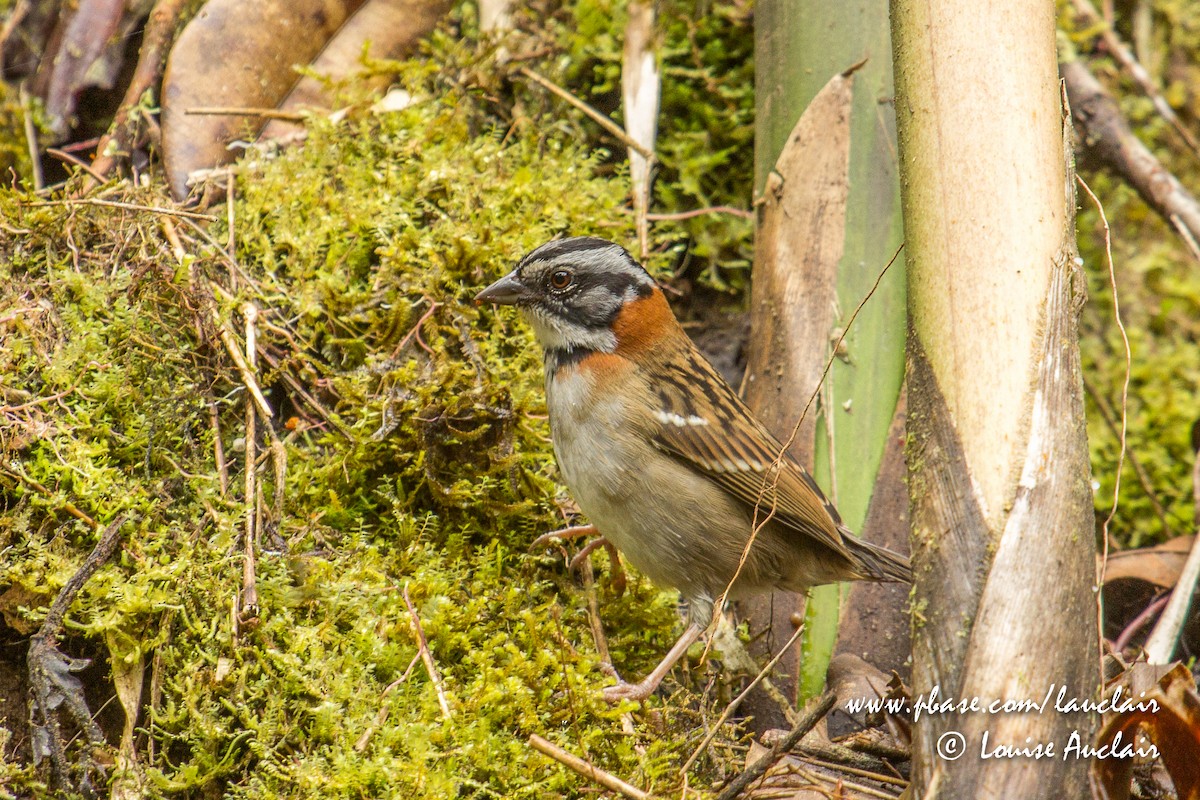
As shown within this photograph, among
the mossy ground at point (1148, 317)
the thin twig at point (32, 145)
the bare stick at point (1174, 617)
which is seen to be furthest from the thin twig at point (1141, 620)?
the thin twig at point (32, 145)

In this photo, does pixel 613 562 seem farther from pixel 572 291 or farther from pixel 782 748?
pixel 782 748

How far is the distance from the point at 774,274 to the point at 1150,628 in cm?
217

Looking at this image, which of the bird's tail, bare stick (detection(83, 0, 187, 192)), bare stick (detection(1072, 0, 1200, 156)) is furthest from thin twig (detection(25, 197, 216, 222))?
bare stick (detection(1072, 0, 1200, 156))

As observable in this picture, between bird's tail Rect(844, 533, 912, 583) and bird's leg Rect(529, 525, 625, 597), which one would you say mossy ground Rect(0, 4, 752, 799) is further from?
bird's tail Rect(844, 533, 912, 583)

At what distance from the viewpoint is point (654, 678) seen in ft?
11.1

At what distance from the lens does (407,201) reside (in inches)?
170

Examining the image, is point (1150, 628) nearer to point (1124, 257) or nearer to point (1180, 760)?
point (1180, 760)

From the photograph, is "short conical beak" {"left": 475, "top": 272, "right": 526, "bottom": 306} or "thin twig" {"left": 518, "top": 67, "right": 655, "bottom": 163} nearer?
"short conical beak" {"left": 475, "top": 272, "right": 526, "bottom": 306}

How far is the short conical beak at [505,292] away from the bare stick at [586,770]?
1.59m

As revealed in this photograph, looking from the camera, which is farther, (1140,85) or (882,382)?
(1140,85)

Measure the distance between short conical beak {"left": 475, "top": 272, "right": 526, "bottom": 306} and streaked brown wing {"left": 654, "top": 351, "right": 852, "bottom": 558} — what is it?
60cm

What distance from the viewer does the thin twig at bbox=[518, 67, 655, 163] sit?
193 inches

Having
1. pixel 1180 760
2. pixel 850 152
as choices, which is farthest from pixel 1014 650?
pixel 850 152

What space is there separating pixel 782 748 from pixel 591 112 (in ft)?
10.6
